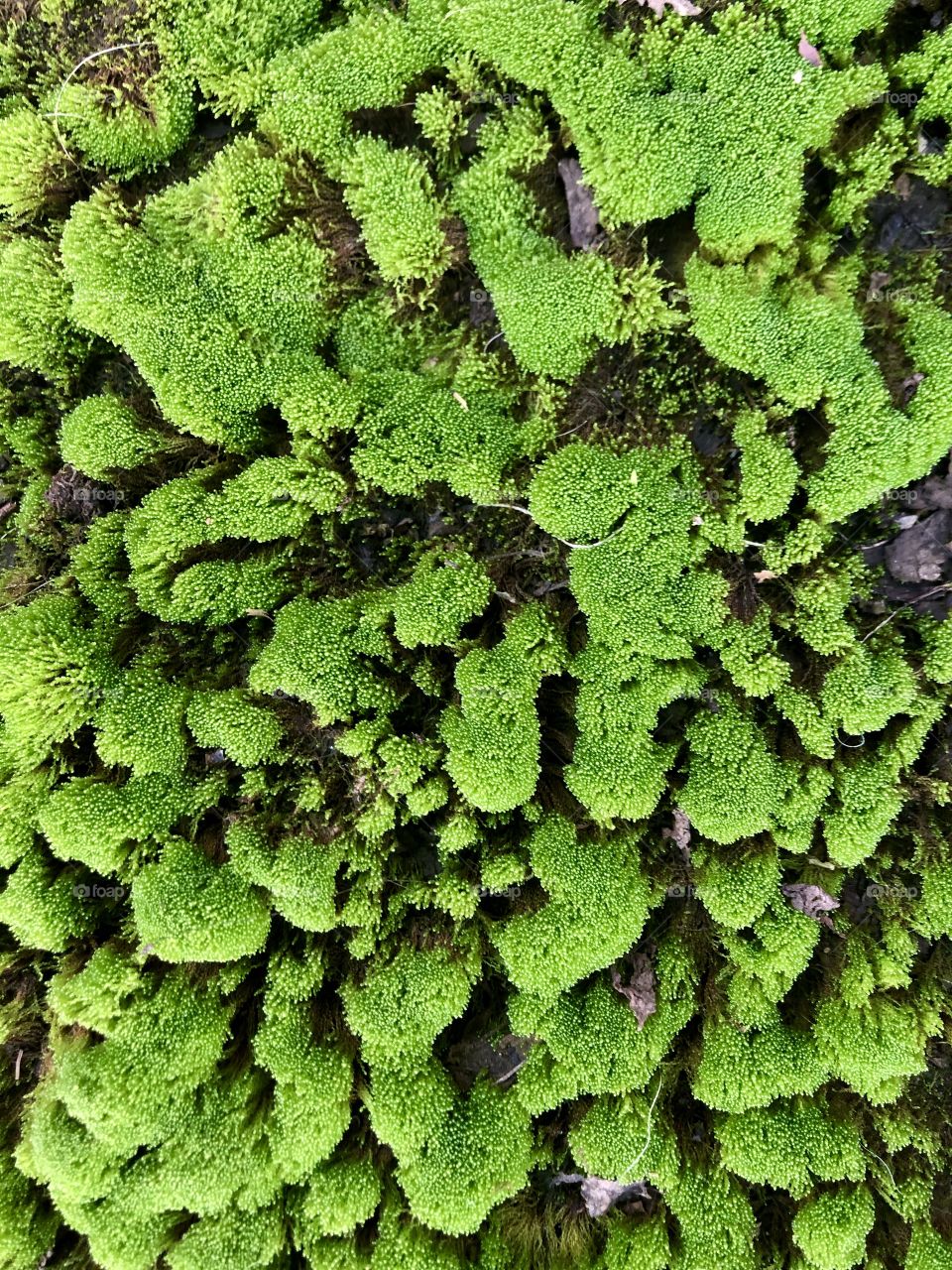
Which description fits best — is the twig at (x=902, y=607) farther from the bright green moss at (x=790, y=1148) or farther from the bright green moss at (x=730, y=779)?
the bright green moss at (x=790, y=1148)

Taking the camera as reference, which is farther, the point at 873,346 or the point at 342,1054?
the point at 342,1054

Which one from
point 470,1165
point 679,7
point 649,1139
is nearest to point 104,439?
point 679,7

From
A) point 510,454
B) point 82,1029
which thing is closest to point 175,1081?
point 82,1029

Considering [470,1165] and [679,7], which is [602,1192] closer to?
[470,1165]

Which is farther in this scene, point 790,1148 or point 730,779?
point 790,1148

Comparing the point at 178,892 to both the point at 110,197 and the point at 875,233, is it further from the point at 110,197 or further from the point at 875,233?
the point at 875,233

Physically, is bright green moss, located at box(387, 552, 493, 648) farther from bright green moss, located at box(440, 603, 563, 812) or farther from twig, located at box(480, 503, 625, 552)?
twig, located at box(480, 503, 625, 552)

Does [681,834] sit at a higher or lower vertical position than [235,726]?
lower
